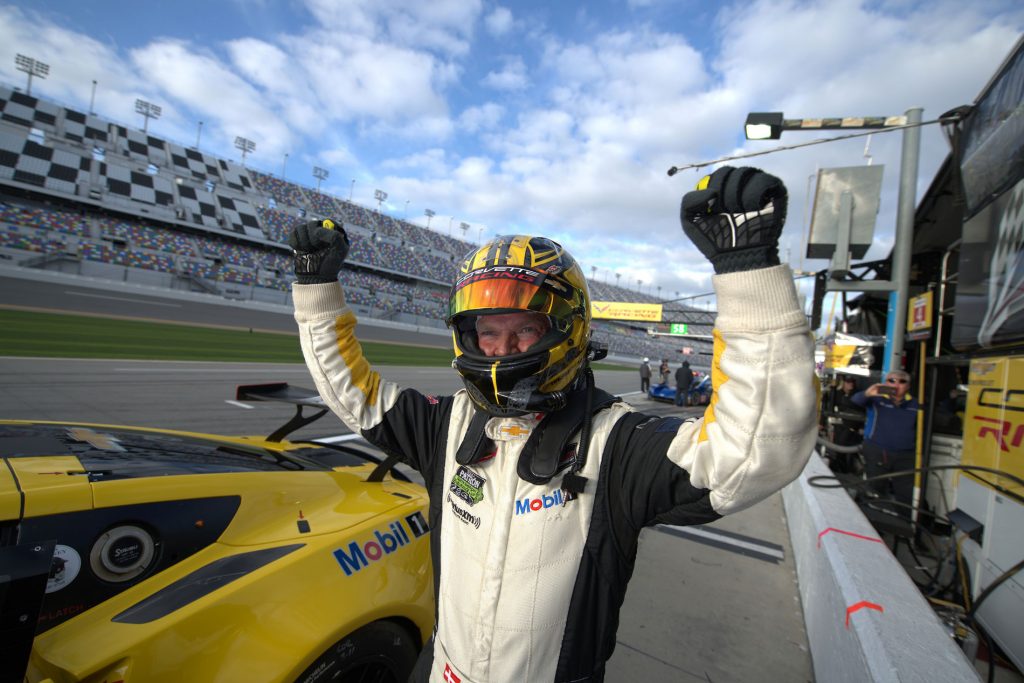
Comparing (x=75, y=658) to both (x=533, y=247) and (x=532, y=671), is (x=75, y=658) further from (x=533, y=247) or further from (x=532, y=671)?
(x=533, y=247)

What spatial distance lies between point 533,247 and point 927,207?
7.12 meters

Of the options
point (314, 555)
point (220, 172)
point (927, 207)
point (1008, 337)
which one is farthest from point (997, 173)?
point (220, 172)

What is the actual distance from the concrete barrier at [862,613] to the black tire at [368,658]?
1.71 meters

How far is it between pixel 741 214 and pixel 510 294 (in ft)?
2.15

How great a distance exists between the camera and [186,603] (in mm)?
1480

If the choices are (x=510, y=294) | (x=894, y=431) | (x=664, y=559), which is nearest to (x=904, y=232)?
(x=894, y=431)

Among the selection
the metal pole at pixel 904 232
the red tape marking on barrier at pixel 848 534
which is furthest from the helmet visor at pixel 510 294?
A: the metal pole at pixel 904 232

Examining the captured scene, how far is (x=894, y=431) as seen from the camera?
17.0 feet

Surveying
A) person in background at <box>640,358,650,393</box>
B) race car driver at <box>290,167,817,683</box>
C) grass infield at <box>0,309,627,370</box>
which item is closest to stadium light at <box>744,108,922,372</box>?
race car driver at <box>290,167,817,683</box>

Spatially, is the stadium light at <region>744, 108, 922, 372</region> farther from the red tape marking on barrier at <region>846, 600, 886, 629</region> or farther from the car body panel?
the car body panel

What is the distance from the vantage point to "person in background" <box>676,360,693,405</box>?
53.0ft


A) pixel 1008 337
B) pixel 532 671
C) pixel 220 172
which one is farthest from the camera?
pixel 220 172

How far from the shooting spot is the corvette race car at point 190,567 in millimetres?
1318

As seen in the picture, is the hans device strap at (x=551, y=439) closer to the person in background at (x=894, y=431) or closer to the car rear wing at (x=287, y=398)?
the car rear wing at (x=287, y=398)
